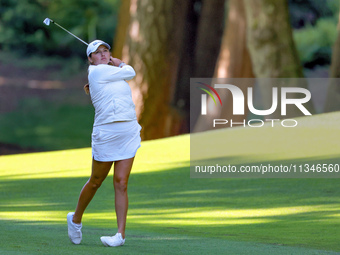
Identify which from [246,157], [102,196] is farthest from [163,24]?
[102,196]

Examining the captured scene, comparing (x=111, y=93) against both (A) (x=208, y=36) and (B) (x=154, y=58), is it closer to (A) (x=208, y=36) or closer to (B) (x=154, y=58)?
(B) (x=154, y=58)

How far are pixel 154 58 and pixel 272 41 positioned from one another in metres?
5.54

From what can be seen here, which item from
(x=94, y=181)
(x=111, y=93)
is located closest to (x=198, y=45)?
(x=94, y=181)

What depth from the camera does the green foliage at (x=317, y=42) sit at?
59875 mm

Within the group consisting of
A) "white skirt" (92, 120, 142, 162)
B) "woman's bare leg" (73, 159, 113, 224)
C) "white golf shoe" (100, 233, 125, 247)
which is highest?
"white skirt" (92, 120, 142, 162)

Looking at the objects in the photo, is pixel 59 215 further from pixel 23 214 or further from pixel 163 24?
pixel 163 24

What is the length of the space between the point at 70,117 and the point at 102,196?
3384 centimetres

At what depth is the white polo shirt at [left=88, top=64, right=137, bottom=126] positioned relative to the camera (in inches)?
294

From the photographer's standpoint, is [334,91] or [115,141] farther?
[334,91]

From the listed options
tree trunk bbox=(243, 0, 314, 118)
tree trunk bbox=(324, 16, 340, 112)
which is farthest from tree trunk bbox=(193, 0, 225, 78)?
tree trunk bbox=(324, 16, 340, 112)

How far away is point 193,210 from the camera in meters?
11.3

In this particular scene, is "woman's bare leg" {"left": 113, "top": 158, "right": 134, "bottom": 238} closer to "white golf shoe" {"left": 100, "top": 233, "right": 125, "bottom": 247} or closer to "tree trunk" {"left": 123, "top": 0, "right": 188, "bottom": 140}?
"white golf shoe" {"left": 100, "top": 233, "right": 125, "bottom": 247}

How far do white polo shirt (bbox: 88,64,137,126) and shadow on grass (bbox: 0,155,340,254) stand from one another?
123cm

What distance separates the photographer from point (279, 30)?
22.9 m
